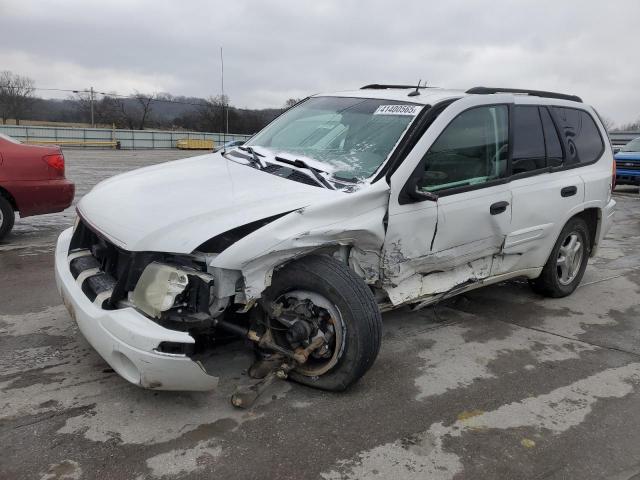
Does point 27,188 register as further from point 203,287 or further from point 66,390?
point 203,287

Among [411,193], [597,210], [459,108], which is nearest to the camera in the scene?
[411,193]

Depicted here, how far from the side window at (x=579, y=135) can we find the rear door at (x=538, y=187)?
0.11 feet

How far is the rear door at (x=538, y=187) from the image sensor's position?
415 cm

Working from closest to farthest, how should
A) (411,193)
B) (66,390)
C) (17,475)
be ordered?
(17,475), (66,390), (411,193)

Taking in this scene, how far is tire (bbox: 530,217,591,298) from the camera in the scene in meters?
4.80

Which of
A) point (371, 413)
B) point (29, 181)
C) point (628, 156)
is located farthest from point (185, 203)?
point (628, 156)

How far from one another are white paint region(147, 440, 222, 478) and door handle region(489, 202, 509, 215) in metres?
2.43

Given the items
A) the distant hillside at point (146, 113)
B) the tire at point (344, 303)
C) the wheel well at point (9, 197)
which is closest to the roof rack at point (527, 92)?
the tire at point (344, 303)

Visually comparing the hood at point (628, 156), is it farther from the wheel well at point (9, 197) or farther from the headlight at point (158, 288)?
the headlight at point (158, 288)

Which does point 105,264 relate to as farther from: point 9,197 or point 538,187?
point 9,197

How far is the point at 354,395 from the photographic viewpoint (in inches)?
123

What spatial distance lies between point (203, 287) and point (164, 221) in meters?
0.42

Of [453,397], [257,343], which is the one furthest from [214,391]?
[453,397]

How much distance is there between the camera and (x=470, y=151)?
150 inches
